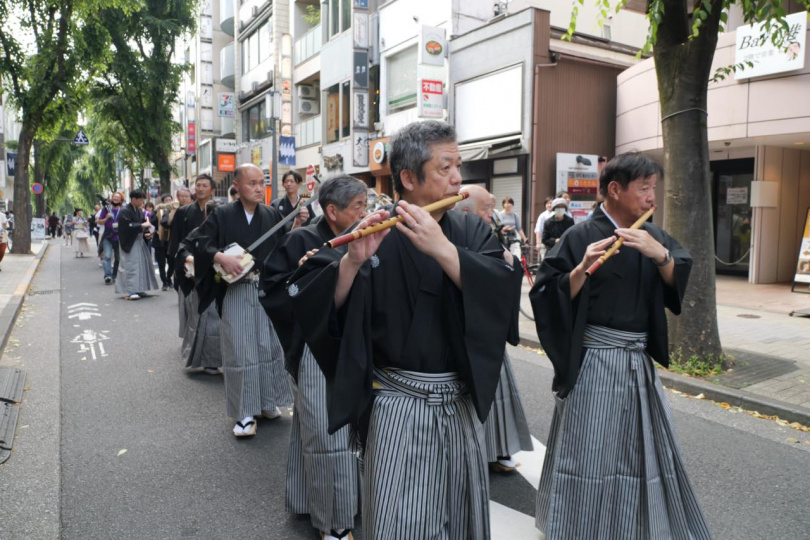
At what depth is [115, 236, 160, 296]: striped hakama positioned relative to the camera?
11891mm

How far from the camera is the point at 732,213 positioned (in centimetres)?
1498

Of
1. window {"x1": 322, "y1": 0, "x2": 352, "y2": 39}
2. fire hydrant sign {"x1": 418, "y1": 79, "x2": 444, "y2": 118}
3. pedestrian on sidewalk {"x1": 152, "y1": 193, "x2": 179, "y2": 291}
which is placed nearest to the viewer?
pedestrian on sidewalk {"x1": 152, "y1": 193, "x2": 179, "y2": 291}

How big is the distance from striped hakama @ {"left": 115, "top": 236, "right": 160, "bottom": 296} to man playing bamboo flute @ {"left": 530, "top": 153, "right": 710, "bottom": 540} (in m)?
10.5

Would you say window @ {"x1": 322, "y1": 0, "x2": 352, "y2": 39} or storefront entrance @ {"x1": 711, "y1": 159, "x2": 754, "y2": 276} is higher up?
window @ {"x1": 322, "y1": 0, "x2": 352, "y2": 39}

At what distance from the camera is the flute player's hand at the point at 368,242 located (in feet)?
6.26

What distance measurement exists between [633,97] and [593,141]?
1377mm

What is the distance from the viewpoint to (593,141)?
618 inches

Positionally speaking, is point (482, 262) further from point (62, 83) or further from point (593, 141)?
point (62, 83)

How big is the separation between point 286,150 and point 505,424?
21744 mm

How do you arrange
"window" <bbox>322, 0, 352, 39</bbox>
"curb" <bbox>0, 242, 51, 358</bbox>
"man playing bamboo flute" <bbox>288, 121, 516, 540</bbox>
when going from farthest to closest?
1. "window" <bbox>322, 0, 352, 39</bbox>
2. "curb" <bbox>0, 242, 51, 358</bbox>
3. "man playing bamboo flute" <bbox>288, 121, 516, 540</bbox>

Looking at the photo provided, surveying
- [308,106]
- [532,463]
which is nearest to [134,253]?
[532,463]

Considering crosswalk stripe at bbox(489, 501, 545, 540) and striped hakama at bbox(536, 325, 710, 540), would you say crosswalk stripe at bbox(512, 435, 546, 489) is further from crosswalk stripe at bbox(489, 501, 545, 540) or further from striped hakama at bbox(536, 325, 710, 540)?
striped hakama at bbox(536, 325, 710, 540)

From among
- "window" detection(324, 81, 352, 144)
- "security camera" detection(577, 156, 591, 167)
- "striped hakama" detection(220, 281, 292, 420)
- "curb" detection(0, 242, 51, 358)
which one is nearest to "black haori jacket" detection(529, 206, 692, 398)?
"striped hakama" detection(220, 281, 292, 420)

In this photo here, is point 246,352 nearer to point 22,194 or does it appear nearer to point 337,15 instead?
point 22,194
